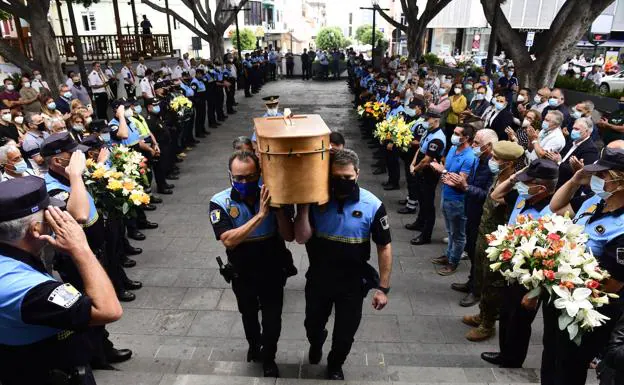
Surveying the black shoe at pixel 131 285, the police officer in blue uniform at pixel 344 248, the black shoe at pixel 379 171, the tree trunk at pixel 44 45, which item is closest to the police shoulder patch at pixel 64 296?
the police officer in blue uniform at pixel 344 248

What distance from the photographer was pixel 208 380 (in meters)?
3.57

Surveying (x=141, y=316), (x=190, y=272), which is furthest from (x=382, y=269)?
(x=190, y=272)

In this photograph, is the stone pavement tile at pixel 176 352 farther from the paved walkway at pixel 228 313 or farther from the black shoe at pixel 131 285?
the black shoe at pixel 131 285

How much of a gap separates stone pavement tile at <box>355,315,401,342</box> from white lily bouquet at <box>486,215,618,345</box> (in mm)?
1931

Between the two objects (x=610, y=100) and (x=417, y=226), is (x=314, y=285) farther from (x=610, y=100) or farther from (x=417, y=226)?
(x=610, y=100)

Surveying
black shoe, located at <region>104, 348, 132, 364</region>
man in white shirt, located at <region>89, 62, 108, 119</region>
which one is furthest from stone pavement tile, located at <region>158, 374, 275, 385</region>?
man in white shirt, located at <region>89, 62, 108, 119</region>

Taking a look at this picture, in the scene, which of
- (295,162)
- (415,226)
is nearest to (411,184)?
(415,226)

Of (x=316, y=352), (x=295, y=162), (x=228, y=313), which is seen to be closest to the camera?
(x=295, y=162)

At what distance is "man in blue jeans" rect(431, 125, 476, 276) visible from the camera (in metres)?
5.64

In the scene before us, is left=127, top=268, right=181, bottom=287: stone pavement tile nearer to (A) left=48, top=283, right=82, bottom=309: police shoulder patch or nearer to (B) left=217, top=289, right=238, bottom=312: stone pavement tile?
(B) left=217, top=289, right=238, bottom=312: stone pavement tile

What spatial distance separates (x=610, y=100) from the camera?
13.5 meters

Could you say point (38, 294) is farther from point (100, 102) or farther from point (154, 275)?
point (100, 102)

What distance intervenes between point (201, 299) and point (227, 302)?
359mm

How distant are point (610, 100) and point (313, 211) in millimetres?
13734
